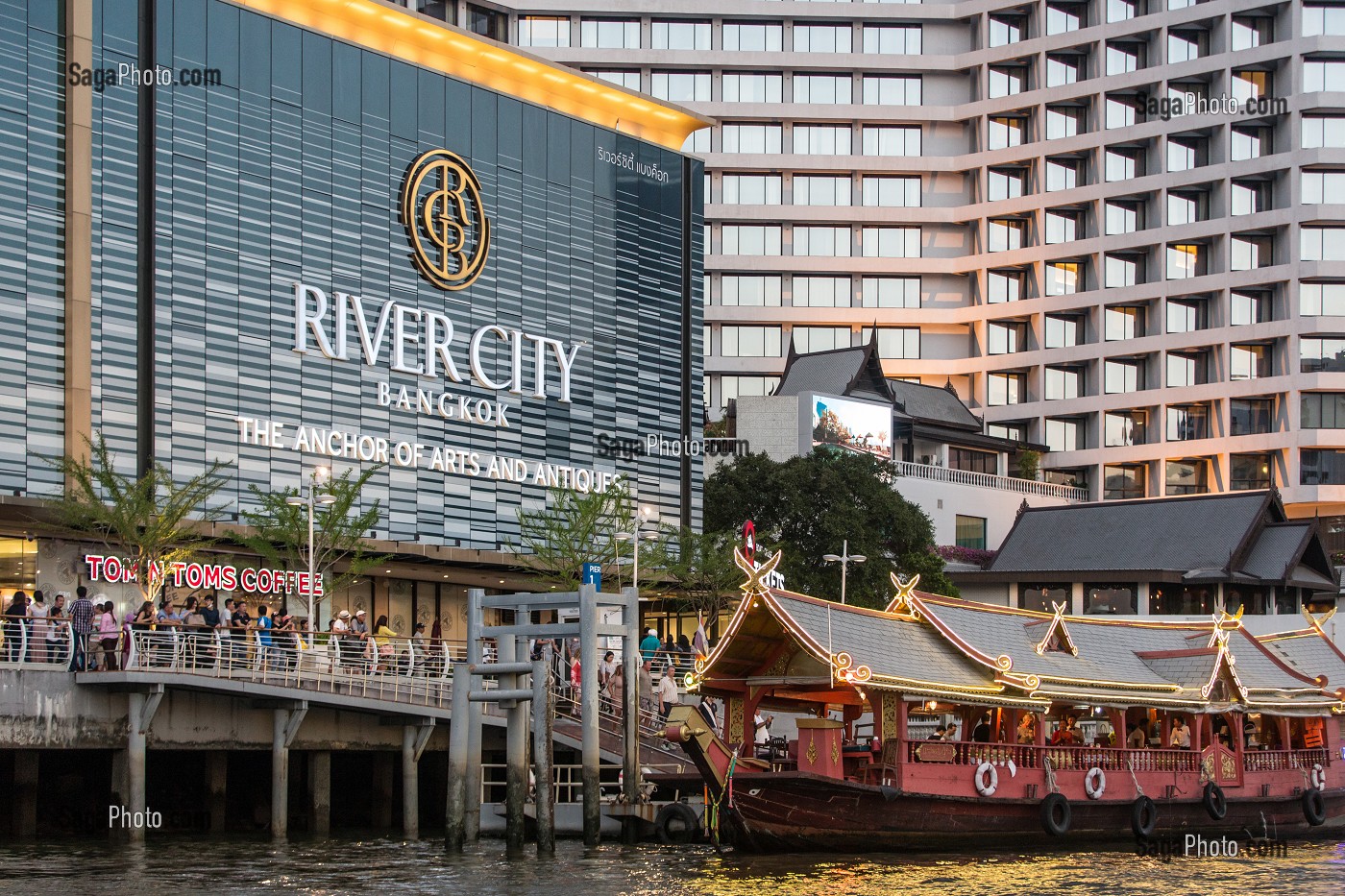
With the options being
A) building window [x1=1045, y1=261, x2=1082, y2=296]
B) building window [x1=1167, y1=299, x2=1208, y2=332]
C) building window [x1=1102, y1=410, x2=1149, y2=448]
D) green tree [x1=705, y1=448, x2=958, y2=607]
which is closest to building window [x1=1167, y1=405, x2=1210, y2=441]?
building window [x1=1102, y1=410, x2=1149, y2=448]

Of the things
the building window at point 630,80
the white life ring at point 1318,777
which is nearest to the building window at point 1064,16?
the building window at point 630,80

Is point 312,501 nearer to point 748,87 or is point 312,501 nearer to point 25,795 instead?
point 25,795

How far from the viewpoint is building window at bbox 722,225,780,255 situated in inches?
4838

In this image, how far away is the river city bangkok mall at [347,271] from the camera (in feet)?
182

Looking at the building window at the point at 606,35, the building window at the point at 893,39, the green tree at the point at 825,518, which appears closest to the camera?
the green tree at the point at 825,518

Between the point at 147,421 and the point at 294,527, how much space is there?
524 cm

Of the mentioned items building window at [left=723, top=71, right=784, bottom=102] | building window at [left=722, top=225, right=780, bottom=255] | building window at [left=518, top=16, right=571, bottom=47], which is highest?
building window at [left=518, top=16, right=571, bottom=47]

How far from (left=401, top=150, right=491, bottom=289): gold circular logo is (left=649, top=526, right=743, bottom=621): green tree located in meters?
12.2

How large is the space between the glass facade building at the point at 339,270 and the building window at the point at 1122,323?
1810 inches

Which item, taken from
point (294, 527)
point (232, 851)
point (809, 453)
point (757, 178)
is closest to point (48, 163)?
point (294, 527)

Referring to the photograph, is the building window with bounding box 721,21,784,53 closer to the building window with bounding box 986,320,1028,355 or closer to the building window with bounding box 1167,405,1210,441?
the building window with bounding box 986,320,1028,355

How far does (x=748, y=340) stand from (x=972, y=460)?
2270 centimetres

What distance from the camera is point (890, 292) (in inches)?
4887

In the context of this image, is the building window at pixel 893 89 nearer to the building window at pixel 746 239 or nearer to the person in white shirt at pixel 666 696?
the building window at pixel 746 239
